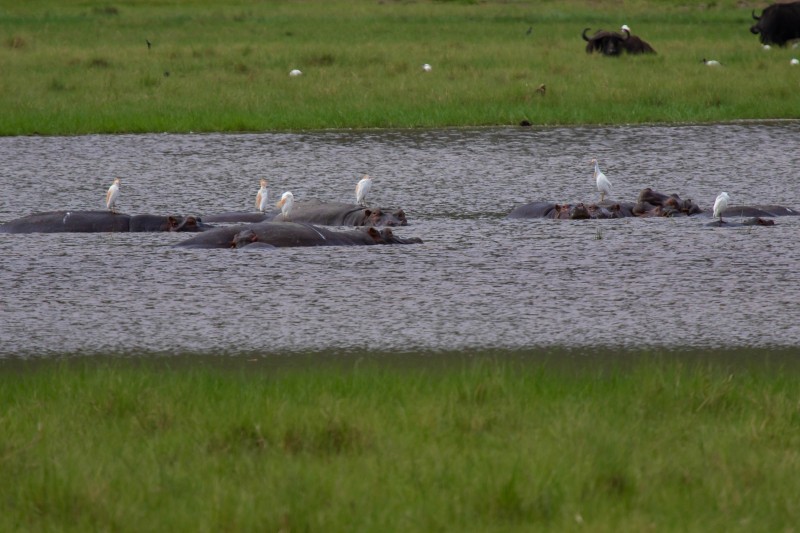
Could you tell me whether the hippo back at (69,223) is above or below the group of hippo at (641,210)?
below

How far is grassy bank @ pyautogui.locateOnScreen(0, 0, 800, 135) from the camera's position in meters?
19.2

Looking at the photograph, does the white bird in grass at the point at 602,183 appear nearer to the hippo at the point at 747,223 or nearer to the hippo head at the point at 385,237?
the hippo at the point at 747,223

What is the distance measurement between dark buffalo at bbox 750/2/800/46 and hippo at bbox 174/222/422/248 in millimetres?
23029

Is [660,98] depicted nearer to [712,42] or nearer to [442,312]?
[712,42]

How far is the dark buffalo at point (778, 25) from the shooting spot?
31656 mm

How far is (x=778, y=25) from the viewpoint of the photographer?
1261 inches

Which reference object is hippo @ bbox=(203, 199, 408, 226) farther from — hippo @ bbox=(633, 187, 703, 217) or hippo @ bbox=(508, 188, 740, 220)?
hippo @ bbox=(633, 187, 703, 217)

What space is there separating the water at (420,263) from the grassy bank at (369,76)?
2.36 metres

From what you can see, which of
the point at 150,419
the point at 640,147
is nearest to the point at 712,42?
the point at 640,147

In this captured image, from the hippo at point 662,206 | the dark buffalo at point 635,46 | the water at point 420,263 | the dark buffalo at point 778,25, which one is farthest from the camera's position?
the dark buffalo at point 778,25

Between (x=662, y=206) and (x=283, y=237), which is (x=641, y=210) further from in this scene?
(x=283, y=237)

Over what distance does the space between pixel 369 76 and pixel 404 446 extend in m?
18.6

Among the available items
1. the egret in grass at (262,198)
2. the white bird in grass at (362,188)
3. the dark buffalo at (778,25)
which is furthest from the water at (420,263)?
the dark buffalo at (778,25)

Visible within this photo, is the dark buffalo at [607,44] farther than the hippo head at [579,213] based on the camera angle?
Yes
